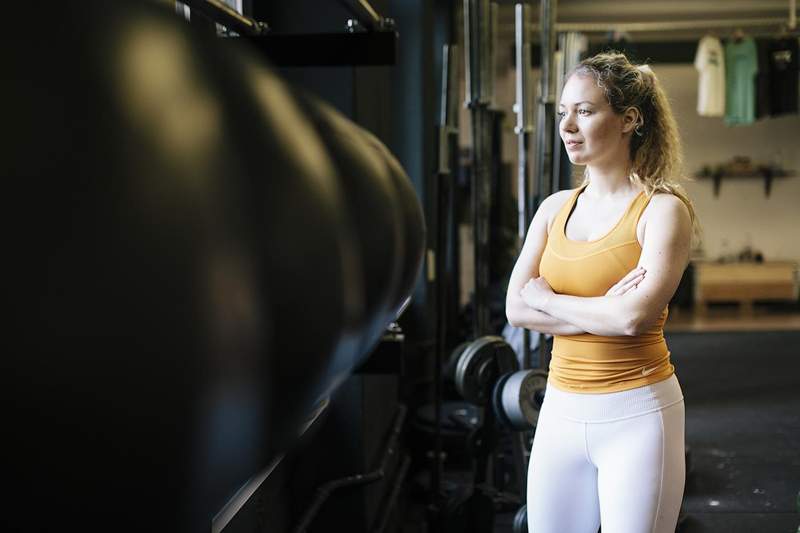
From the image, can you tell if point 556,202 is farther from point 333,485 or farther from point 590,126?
point 333,485

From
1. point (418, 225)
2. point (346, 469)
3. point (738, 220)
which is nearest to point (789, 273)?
point (738, 220)

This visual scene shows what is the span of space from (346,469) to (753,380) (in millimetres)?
4453

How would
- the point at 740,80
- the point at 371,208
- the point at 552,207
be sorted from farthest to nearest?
the point at 740,80, the point at 552,207, the point at 371,208

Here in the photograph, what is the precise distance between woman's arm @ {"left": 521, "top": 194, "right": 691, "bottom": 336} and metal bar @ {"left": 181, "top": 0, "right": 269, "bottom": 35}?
1.03 metres

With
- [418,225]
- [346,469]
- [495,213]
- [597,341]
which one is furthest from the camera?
[495,213]

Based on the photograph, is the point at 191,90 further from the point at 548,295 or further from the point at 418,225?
the point at 548,295

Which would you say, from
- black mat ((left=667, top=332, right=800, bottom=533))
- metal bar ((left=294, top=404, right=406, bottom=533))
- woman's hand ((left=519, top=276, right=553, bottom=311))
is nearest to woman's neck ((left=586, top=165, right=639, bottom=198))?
woman's hand ((left=519, top=276, right=553, bottom=311))

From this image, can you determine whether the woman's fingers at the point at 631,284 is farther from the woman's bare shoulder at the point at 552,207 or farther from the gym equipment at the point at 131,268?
the gym equipment at the point at 131,268

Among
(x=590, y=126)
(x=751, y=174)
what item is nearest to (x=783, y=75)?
(x=751, y=174)

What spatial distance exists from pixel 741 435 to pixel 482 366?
259cm

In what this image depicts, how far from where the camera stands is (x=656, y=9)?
31.8 feet

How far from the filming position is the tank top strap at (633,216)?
1.69 meters

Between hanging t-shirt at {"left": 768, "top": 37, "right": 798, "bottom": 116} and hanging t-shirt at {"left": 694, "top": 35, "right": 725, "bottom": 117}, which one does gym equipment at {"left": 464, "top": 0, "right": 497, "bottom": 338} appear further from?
hanging t-shirt at {"left": 768, "top": 37, "right": 798, "bottom": 116}

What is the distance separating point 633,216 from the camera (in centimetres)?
169
